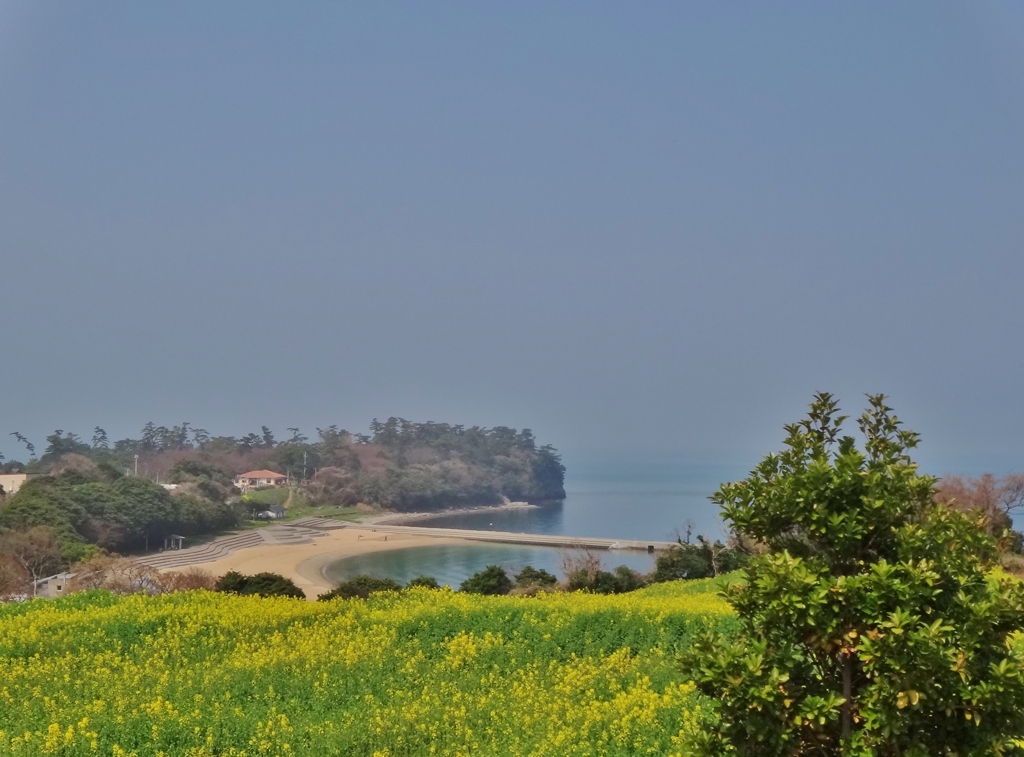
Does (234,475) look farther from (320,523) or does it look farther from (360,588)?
(360,588)

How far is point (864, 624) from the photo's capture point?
12.2ft

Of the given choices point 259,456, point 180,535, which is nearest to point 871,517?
point 180,535

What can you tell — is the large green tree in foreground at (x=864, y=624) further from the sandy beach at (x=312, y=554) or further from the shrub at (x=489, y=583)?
the sandy beach at (x=312, y=554)

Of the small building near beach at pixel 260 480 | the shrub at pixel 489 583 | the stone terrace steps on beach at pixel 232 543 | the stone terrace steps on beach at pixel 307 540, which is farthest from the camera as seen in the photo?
the small building near beach at pixel 260 480

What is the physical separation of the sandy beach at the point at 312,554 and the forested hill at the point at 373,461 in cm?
1317

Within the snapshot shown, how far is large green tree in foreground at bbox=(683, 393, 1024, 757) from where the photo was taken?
140 inches

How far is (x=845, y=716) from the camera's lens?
3883 millimetres

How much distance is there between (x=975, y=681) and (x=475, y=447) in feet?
367

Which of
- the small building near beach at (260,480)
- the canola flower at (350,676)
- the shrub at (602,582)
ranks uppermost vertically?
the small building near beach at (260,480)

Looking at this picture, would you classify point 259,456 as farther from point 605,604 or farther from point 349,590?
point 605,604

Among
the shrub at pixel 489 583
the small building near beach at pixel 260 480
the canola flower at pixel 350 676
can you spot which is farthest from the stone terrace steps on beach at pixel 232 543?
the canola flower at pixel 350 676

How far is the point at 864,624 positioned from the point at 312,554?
4966 cm

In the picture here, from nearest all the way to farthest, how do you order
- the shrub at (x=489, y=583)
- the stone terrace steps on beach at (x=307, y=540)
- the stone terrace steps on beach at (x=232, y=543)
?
the shrub at (x=489, y=583)
the stone terrace steps on beach at (x=232, y=543)
the stone terrace steps on beach at (x=307, y=540)

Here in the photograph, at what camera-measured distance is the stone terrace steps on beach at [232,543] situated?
161 ft
